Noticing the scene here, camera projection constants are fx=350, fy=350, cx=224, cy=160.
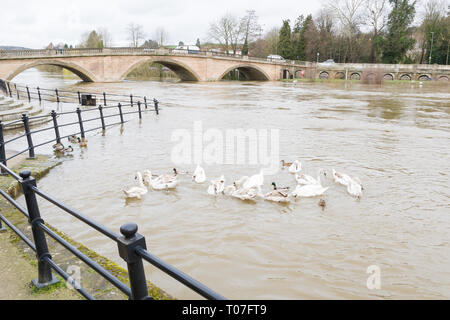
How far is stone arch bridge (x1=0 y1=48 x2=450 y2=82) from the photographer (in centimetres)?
3544

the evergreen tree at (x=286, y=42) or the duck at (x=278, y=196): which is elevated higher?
the evergreen tree at (x=286, y=42)

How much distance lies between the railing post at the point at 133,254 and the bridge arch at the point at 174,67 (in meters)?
45.5

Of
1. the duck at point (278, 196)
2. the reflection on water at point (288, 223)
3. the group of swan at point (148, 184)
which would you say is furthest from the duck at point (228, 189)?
the group of swan at point (148, 184)

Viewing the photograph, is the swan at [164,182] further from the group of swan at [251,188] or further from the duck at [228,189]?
the duck at [228,189]

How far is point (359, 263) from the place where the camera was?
4402mm

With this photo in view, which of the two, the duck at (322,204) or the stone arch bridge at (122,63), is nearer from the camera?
the duck at (322,204)

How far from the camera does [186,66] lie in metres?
48.7

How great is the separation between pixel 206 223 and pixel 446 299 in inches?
126

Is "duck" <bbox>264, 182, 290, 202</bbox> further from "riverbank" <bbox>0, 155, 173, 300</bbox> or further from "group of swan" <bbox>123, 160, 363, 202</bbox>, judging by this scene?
"riverbank" <bbox>0, 155, 173, 300</bbox>

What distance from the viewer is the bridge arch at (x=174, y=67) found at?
147ft

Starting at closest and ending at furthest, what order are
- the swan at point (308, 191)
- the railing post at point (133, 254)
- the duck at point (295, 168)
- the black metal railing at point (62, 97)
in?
the railing post at point (133, 254), the swan at point (308, 191), the duck at point (295, 168), the black metal railing at point (62, 97)

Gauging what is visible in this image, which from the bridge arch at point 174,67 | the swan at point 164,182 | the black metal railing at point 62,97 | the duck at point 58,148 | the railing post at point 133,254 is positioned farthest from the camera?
the bridge arch at point 174,67

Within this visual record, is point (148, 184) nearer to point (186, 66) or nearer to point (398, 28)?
point (186, 66)
